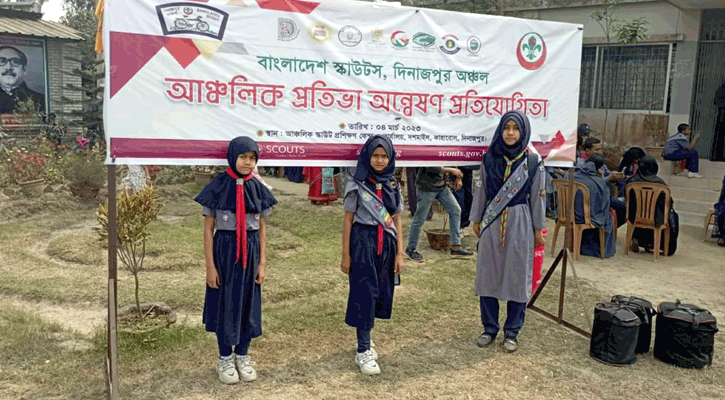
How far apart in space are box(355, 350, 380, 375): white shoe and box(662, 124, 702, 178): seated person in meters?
9.18

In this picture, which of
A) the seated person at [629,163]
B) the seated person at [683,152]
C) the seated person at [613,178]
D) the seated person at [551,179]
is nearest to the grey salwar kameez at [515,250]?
the seated person at [613,178]

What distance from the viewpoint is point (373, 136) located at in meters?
3.86

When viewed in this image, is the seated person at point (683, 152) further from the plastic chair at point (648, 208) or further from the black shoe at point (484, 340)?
the black shoe at point (484, 340)

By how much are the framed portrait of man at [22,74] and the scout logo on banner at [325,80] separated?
1355 cm

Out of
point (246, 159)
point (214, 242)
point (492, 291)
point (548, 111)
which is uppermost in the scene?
point (548, 111)

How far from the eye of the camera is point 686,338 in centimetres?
410

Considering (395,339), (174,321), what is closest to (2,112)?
(174,321)

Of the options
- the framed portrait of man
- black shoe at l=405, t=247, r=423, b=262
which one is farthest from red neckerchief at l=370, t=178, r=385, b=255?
the framed portrait of man

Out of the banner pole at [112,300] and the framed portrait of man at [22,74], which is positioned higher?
the framed portrait of man at [22,74]

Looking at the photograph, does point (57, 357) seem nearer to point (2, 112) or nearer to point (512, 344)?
point (512, 344)

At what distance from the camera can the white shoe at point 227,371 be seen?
369cm

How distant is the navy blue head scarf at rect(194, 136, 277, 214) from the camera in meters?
3.47

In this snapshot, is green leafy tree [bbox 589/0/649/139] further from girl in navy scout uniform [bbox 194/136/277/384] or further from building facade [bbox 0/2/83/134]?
building facade [bbox 0/2/83/134]

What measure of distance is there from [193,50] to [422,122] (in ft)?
5.37
